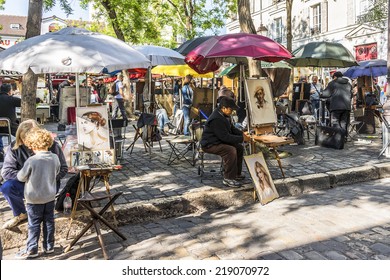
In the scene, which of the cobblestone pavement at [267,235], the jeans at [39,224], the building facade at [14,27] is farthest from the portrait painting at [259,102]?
the building facade at [14,27]

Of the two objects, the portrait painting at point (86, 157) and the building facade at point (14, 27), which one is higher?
the building facade at point (14, 27)

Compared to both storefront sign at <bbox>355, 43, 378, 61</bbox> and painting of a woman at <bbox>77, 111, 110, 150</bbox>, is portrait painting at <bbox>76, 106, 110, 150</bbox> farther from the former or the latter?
storefront sign at <bbox>355, 43, 378, 61</bbox>

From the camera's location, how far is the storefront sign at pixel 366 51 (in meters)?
24.2

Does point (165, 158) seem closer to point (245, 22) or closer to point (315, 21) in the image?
point (245, 22)

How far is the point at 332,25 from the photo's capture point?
27453 mm

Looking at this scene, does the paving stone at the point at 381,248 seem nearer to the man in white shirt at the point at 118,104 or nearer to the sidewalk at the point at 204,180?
the sidewalk at the point at 204,180

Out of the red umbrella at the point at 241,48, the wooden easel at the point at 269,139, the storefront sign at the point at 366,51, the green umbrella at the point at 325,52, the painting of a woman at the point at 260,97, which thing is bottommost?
the wooden easel at the point at 269,139

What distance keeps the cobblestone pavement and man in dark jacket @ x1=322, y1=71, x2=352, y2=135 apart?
185 inches

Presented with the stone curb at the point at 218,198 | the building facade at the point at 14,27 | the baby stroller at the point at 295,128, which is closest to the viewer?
the stone curb at the point at 218,198

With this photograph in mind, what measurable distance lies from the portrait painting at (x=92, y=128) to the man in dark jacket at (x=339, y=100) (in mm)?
6419

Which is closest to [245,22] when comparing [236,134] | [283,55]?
[283,55]

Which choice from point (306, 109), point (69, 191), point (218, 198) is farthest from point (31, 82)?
point (306, 109)

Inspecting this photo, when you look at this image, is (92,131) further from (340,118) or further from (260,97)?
(340,118)

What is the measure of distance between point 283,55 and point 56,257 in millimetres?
4491
